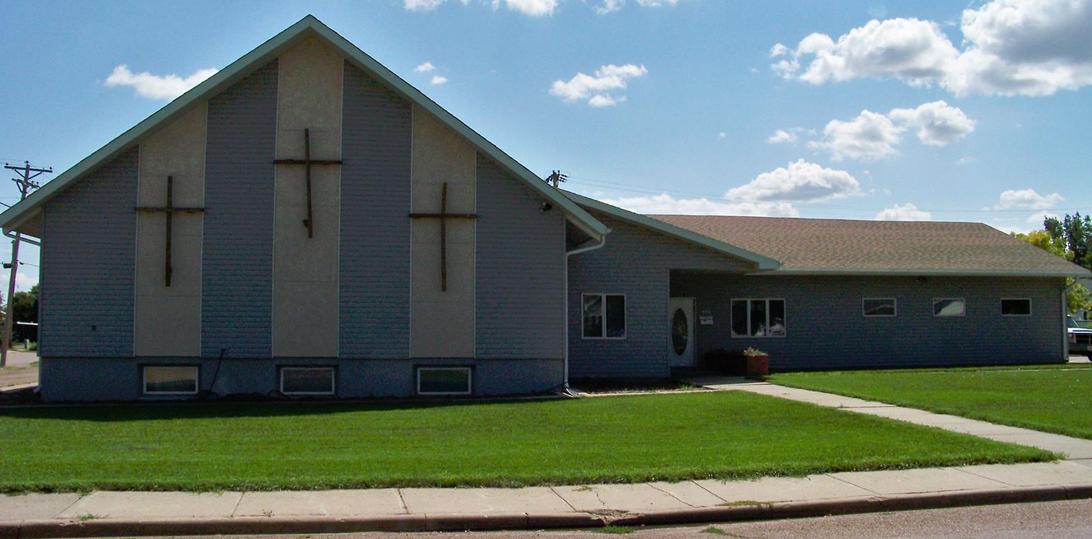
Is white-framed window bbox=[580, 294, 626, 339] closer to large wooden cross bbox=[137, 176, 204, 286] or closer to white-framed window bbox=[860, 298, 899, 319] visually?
white-framed window bbox=[860, 298, 899, 319]

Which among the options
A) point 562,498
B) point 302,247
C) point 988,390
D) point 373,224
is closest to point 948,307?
point 988,390

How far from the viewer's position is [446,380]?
64.0 ft

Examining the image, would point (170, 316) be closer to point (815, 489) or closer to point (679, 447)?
point (679, 447)

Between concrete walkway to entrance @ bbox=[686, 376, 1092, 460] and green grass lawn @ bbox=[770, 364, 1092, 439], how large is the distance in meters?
0.31

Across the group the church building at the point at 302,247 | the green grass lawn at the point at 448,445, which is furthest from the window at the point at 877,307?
the green grass lawn at the point at 448,445

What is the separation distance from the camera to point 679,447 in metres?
12.3

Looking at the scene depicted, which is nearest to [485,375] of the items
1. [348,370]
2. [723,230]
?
[348,370]

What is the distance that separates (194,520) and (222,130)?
1200cm

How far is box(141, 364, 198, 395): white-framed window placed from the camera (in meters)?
19.0

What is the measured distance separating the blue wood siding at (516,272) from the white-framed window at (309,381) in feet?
9.63

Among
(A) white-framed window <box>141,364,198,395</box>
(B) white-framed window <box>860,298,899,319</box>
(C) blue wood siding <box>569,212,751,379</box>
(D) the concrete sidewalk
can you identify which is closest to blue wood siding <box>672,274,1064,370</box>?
(B) white-framed window <box>860,298,899,319</box>

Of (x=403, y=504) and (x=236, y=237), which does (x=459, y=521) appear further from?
(x=236, y=237)

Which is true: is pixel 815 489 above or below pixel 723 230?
below

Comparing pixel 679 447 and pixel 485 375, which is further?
pixel 485 375
